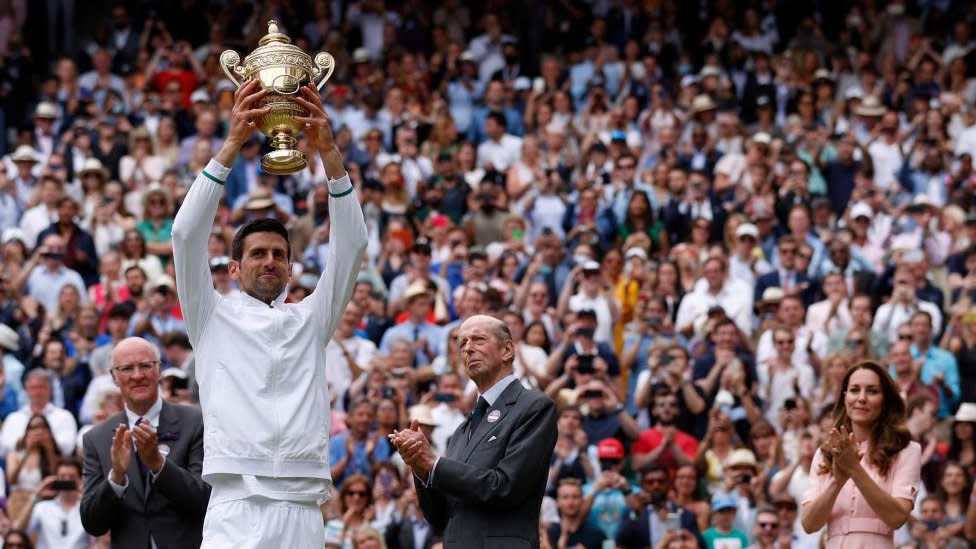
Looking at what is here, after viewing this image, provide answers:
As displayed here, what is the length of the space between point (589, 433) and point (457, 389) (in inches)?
44.8

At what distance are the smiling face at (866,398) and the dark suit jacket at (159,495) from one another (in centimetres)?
286

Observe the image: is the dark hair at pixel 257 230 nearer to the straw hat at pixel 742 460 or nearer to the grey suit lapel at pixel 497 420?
the grey suit lapel at pixel 497 420

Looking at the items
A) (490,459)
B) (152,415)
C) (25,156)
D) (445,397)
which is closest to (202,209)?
(152,415)

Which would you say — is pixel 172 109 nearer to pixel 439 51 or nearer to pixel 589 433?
pixel 439 51

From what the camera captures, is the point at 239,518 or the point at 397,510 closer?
the point at 239,518

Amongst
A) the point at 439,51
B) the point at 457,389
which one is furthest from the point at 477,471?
the point at 439,51

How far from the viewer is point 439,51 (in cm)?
2456

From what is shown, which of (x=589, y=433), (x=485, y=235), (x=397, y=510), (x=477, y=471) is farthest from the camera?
(x=485, y=235)

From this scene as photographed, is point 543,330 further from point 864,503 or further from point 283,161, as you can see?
point 283,161

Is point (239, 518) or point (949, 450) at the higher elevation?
point (949, 450)

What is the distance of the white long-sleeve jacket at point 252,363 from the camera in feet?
23.8

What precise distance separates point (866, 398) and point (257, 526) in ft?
9.35

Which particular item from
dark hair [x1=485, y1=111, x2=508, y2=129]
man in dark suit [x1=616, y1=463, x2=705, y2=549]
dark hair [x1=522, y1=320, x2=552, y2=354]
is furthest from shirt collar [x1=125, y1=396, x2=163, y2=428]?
dark hair [x1=485, y1=111, x2=508, y2=129]

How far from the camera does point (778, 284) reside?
17.9 meters
